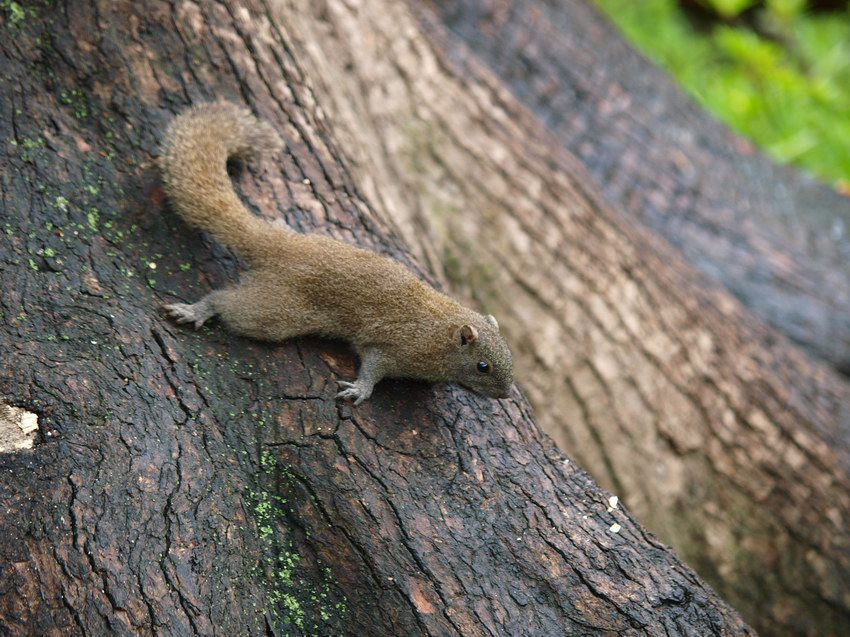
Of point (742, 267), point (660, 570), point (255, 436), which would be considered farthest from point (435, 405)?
point (742, 267)

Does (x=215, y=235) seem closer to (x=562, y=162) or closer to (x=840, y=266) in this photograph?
(x=562, y=162)

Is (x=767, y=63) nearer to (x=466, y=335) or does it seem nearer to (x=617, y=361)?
(x=617, y=361)

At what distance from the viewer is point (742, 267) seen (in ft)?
20.9

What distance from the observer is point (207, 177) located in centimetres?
352

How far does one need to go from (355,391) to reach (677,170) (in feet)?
13.8

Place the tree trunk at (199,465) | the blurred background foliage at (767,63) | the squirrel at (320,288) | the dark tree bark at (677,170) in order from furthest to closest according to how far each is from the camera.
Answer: the blurred background foliage at (767,63), the dark tree bark at (677,170), the squirrel at (320,288), the tree trunk at (199,465)

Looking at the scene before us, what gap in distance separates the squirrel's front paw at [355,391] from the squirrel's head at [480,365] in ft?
1.38

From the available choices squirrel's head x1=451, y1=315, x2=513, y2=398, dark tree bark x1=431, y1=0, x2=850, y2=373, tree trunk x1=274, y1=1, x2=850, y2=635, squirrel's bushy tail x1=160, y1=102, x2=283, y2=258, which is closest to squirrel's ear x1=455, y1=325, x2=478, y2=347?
squirrel's head x1=451, y1=315, x2=513, y2=398

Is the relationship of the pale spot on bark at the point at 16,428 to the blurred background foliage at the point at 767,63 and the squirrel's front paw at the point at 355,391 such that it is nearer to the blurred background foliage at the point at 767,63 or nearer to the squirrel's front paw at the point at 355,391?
the squirrel's front paw at the point at 355,391

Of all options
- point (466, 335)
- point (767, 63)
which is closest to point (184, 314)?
point (466, 335)

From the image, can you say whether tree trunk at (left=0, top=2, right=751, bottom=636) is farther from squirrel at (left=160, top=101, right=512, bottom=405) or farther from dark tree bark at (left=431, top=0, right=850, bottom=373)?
dark tree bark at (left=431, top=0, right=850, bottom=373)

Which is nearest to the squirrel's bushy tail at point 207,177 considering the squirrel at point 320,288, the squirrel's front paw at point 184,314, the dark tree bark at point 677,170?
the squirrel at point 320,288

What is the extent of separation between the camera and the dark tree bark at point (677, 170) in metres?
6.35

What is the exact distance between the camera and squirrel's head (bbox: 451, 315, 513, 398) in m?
3.53
